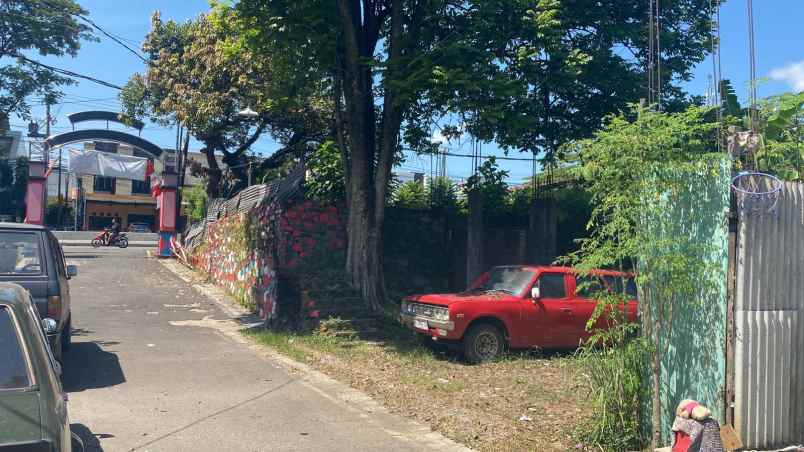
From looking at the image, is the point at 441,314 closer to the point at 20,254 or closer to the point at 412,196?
the point at 20,254

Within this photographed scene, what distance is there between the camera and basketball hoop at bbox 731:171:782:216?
230 inches

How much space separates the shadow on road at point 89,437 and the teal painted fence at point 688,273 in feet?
17.0

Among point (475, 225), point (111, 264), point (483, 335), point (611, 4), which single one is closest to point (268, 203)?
point (475, 225)

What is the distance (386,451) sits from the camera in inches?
257

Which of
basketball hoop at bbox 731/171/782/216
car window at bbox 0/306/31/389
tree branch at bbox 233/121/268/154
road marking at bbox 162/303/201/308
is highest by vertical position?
tree branch at bbox 233/121/268/154

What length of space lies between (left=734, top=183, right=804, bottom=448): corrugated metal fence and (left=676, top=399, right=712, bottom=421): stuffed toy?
56cm

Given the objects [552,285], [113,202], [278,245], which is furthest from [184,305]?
[113,202]

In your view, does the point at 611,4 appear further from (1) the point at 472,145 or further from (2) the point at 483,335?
(2) the point at 483,335

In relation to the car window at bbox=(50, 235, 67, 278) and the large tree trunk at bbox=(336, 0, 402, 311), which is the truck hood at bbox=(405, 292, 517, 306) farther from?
the car window at bbox=(50, 235, 67, 278)

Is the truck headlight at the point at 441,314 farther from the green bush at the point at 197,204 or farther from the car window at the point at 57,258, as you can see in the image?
the green bush at the point at 197,204

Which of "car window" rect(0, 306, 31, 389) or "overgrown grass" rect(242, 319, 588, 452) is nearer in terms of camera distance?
"car window" rect(0, 306, 31, 389)

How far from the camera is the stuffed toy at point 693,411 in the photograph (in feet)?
17.8

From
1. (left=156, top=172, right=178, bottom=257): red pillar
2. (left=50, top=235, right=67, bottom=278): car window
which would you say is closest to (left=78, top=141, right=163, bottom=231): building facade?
(left=156, top=172, right=178, bottom=257): red pillar

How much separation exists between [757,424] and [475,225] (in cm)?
980
